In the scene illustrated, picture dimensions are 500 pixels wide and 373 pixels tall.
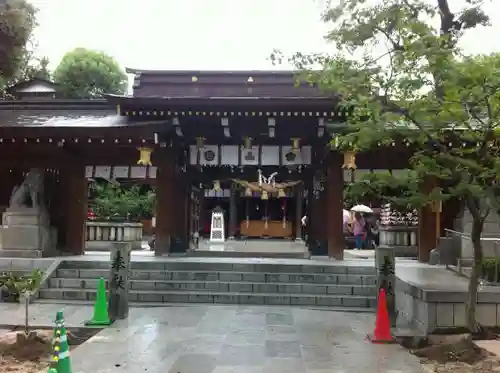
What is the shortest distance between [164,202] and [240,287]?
4110 mm

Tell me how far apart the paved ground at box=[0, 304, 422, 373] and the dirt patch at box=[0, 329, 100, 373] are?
484mm

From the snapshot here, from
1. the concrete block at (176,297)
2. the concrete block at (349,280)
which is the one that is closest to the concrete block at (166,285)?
the concrete block at (176,297)

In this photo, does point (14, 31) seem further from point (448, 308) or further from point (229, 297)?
point (448, 308)

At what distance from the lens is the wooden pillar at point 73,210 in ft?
50.3

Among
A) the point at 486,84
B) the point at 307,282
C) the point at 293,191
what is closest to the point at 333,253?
the point at 307,282

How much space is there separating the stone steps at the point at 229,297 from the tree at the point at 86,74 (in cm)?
2821

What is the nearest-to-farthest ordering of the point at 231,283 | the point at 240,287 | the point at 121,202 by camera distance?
the point at 240,287 → the point at 231,283 → the point at 121,202

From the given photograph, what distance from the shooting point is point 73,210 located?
15.4m

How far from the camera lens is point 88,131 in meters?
14.1

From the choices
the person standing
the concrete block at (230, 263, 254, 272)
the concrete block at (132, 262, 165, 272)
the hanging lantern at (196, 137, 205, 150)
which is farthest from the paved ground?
the person standing

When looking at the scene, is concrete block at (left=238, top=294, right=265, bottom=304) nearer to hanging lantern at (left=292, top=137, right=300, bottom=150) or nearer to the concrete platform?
the concrete platform

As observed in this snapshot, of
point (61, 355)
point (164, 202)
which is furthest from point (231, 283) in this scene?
point (61, 355)

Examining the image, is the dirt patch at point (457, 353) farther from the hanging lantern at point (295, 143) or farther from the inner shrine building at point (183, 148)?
the hanging lantern at point (295, 143)

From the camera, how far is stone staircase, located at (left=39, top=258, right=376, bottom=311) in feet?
38.3
